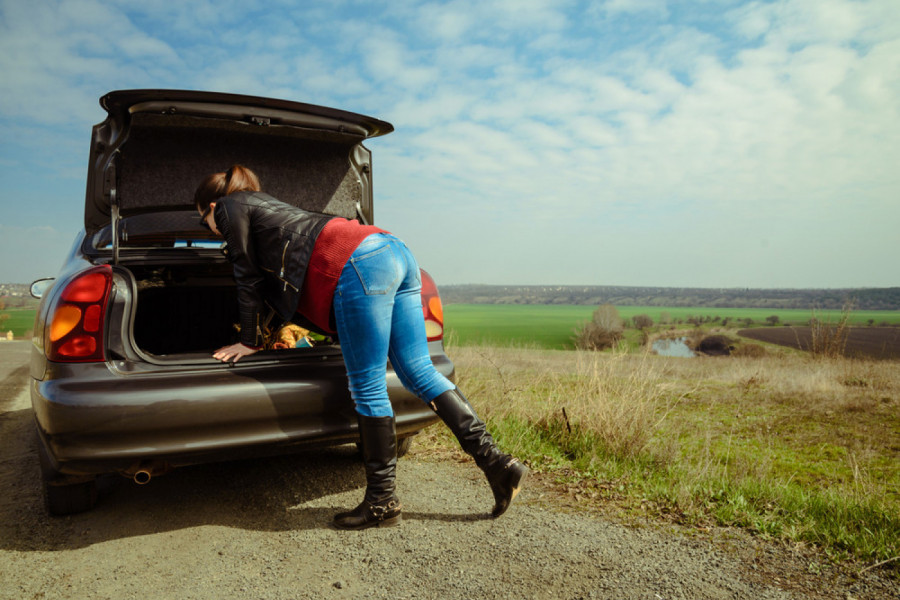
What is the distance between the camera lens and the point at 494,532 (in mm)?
2490

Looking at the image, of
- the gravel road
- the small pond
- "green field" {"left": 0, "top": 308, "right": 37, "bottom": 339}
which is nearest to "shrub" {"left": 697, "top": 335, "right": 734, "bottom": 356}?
the small pond

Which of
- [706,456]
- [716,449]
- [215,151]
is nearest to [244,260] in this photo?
[215,151]

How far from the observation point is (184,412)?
2.25 metres

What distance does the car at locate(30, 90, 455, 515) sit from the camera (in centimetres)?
221

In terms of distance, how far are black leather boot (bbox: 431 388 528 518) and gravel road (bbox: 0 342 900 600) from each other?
0.19 metres

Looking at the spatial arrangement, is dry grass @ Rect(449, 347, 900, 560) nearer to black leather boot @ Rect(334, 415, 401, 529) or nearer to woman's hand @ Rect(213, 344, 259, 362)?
black leather boot @ Rect(334, 415, 401, 529)

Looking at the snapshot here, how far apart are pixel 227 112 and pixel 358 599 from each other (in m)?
2.39

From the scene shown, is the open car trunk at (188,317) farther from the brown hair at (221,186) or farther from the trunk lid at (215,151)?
the brown hair at (221,186)

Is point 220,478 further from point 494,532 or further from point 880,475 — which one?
point 880,475

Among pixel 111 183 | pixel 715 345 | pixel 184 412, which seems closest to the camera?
pixel 184 412

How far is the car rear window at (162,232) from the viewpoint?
3.34 meters

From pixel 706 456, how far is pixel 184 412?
2998 mm

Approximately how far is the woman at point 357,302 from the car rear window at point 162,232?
3.24 ft

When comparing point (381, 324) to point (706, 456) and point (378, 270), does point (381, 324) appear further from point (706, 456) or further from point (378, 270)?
point (706, 456)
